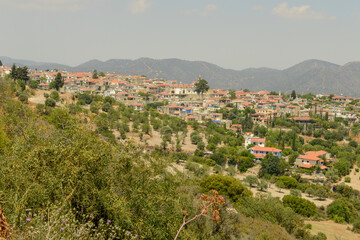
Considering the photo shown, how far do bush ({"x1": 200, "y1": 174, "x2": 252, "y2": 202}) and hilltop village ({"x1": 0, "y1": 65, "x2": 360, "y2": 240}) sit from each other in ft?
0.26

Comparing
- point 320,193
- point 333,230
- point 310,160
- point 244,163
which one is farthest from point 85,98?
point 333,230

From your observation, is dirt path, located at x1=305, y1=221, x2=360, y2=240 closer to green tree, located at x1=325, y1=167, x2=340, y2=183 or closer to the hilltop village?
the hilltop village

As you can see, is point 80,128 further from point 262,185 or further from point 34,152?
point 262,185

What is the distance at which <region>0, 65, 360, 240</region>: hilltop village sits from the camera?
909 inches

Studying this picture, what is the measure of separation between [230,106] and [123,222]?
75973 millimetres

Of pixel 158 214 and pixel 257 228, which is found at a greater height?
pixel 158 214

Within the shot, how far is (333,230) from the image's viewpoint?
23.0 m

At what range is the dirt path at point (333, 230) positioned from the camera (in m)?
21.0

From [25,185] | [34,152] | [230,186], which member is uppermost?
A: [34,152]

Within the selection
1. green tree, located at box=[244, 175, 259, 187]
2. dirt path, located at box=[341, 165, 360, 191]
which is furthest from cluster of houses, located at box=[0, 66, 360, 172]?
green tree, located at box=[244, 175, 259, 187]

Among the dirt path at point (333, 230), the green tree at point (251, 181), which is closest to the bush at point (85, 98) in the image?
the green tree at point (251, 181)

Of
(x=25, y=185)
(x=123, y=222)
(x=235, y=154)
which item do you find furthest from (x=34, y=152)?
(x=235, y=154)

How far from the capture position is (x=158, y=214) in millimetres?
7281

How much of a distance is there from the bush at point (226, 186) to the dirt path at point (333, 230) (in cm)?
531
